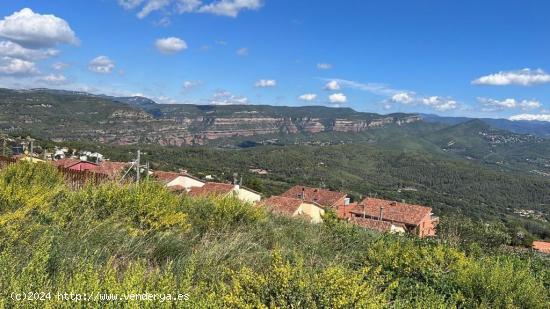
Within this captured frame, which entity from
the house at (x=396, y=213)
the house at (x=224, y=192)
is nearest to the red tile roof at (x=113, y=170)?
the house at (x=224, y=192)

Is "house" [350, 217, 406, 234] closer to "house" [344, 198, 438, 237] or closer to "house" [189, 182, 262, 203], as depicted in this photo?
"house" [189, 182, 262, 203]

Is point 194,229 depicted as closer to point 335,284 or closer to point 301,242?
Answer: point 301,242

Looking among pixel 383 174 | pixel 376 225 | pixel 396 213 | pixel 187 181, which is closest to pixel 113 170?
pixel 376 225

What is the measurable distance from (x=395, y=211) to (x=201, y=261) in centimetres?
4465

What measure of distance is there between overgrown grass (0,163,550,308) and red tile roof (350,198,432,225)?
3882 centimetres

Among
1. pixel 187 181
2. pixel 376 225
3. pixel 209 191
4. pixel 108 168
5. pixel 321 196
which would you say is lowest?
pixel 321 196

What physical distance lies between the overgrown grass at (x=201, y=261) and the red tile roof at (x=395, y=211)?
3882 centimetres

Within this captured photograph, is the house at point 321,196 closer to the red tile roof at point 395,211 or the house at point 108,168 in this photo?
the red tile roof at point 395,211

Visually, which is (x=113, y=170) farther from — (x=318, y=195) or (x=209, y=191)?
(x=318, y=195)

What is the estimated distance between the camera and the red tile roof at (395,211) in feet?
147

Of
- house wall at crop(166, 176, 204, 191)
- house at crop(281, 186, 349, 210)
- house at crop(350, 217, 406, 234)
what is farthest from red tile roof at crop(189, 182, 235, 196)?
house at crop(281, 186, 349, 210)

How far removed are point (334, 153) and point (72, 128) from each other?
94487 millimetres

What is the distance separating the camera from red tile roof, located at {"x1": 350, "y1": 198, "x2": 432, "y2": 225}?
44719 mm

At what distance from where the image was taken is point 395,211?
152 ft
